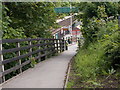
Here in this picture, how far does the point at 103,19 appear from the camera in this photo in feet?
41.8

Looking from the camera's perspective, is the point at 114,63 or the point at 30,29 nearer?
the point at 114,63

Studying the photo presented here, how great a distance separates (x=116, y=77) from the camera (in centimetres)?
473

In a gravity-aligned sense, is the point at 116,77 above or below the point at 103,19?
below

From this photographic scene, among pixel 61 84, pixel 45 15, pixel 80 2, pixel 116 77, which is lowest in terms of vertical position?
pixel 61 84

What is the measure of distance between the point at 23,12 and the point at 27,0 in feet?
3.70

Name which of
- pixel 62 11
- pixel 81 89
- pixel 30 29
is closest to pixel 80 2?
pixel 30 29

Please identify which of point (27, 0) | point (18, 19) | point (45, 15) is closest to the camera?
point (27, 0)

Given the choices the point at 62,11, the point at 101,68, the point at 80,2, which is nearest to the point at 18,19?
the point at 80,2

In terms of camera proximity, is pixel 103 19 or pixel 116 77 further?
pixel 103 19

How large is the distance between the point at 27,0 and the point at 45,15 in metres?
2.49

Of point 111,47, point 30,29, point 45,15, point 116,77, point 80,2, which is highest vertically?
point 80,2

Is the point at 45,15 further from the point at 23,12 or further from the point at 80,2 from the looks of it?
the point at 80,2

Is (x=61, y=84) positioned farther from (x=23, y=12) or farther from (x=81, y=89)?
(x=23, y=12)

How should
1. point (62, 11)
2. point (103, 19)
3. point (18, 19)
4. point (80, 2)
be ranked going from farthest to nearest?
point (62, 11), point (80, 2), point (103, 19), point (18, 19)
